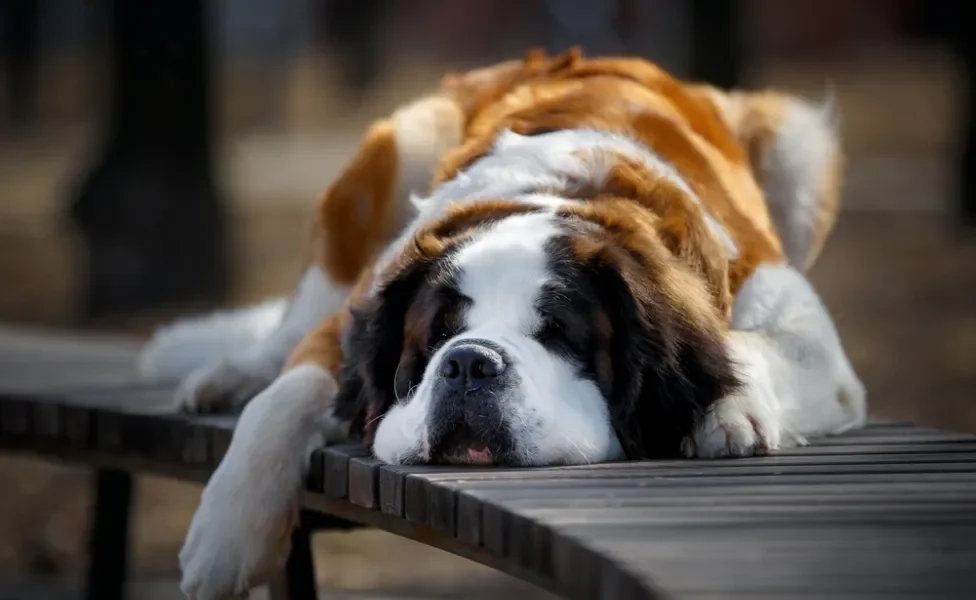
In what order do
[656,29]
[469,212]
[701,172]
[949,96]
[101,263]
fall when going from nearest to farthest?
1. [469,212]
2. [701,172]
3. [101,263]
4. [949,96]
5. [656,29]

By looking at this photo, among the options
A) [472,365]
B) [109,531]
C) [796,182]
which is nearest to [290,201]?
[109,531]

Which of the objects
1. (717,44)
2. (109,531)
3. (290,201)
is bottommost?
(109,531)

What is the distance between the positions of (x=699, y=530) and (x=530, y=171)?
1.38m

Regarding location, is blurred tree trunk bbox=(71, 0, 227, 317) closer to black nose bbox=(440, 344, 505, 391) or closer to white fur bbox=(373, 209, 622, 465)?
white fur bbox=(373, 209, 622, 465)

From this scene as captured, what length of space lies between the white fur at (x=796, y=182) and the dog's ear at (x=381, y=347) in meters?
1.74

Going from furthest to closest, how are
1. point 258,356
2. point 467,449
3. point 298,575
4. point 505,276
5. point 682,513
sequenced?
point 258,356
point 298,575
point 505,276
point 467,449
point 682,513

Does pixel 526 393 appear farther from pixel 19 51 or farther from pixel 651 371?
pixel 19 51

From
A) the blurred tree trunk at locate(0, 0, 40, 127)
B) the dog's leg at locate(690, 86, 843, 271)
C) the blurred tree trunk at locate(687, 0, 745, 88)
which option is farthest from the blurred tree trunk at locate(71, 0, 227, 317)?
the blurred tree trunk at locate(0, 0, 40, 127)

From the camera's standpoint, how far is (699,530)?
7.95 ft

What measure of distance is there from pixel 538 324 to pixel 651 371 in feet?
0.89

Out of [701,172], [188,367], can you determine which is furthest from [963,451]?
[188,367]

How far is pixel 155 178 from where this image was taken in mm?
9742

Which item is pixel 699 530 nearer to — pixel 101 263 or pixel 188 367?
pixel 188 367

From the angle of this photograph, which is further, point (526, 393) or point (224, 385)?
point (224, 385)
